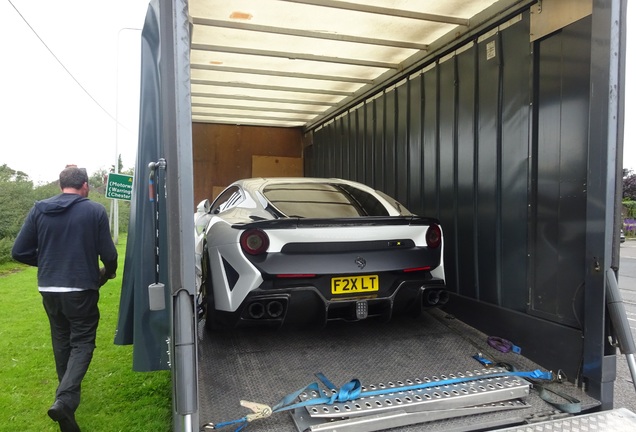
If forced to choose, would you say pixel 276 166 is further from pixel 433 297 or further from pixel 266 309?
pixel 266 309

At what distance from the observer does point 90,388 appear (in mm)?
3949

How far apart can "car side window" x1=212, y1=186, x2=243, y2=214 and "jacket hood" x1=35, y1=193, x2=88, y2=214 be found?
1.22 meters

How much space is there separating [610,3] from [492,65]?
46.3 inches

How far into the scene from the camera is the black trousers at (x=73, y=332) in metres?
3.09

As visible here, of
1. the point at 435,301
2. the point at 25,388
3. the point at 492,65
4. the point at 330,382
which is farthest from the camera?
the point at 25,388

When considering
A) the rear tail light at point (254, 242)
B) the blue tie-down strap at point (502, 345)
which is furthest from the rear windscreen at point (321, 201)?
the blue tie-down strap at point (502, 345)

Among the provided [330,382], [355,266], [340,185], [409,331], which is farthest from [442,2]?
[330,382]

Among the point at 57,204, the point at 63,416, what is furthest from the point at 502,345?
the point at 57,204

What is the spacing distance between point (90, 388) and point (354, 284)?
2.68 meters

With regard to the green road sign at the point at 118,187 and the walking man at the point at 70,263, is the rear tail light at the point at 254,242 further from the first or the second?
the green road sign at the point at 118,187

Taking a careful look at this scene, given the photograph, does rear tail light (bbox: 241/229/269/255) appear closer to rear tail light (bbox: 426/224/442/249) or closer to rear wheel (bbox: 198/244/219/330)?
rear wheel (bbox: 198/244/219/330)

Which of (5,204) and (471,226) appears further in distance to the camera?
(5,204)

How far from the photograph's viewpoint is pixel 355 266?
123 inches

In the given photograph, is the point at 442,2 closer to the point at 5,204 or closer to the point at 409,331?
the point at 409,331
